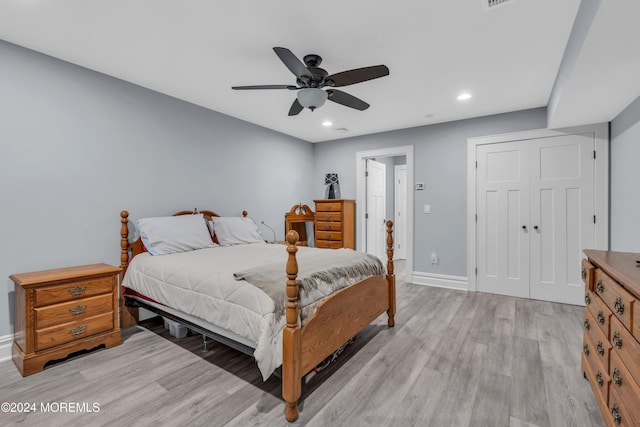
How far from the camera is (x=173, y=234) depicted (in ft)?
10.0

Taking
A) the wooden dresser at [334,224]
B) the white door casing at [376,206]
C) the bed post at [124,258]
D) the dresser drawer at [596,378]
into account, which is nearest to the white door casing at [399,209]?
the white door casing at [376,206]

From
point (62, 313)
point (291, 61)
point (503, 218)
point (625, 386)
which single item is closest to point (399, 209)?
point (503, 218)

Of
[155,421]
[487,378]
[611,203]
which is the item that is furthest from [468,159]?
[155,421]

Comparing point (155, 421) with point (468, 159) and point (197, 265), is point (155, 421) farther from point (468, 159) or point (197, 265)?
point (468, 159)

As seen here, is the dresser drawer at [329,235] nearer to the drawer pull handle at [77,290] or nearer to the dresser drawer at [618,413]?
the drawer pull handle at [77,290]

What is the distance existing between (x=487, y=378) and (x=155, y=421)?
2089 mm

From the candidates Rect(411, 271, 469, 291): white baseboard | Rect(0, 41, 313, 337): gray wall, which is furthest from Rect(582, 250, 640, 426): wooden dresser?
Rect(0, 41, 313, 337): gray wall

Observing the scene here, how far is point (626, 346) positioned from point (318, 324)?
1462 mm

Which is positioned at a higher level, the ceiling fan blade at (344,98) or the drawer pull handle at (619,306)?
the ceiling fan blade at (344,98)

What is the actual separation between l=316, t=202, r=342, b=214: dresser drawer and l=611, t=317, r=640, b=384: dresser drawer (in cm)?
365

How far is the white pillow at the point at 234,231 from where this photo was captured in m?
3.58

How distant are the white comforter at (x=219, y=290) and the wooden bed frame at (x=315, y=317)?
4.2 inches

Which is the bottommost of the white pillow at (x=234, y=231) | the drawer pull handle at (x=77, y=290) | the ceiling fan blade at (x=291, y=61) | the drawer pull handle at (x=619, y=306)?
the drawer pull handle at (x=77, y=290)

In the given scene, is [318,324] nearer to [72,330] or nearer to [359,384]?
[359,384]
